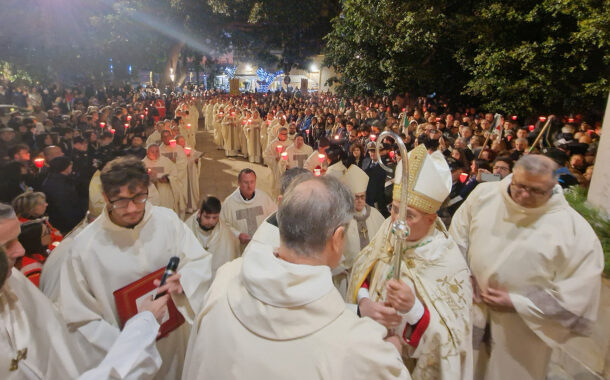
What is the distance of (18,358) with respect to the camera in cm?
189

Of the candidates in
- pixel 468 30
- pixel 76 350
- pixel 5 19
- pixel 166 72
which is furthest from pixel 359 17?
pixel 166 72

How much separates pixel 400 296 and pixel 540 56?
12926 mm

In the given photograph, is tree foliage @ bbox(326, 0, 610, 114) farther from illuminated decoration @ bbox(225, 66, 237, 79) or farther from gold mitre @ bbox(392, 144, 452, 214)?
illuminated decoration @ bbox(225, 66, 237, 79)

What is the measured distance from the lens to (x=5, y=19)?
1850 centimetres

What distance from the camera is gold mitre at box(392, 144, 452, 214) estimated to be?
2.62 meters

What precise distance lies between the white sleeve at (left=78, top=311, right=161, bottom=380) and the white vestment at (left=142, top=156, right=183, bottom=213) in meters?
5.86

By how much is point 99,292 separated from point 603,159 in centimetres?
456

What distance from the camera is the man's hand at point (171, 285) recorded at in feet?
8.22

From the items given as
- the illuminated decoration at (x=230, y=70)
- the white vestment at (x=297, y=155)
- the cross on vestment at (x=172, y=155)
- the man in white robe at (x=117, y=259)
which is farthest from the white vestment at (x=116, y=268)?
the illuminated decoration at (x=230, y=70)

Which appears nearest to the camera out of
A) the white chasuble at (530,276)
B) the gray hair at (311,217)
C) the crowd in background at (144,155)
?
the gray hair at (311,217)

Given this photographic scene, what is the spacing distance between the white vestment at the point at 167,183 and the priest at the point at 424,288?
5822 mm

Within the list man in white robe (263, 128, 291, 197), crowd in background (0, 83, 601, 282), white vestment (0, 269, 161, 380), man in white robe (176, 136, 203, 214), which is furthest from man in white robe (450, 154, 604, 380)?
man in white robe (176, 136, 203, 214)

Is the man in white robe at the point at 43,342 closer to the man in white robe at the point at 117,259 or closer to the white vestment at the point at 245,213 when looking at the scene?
the man in white robe at the point at 117,259

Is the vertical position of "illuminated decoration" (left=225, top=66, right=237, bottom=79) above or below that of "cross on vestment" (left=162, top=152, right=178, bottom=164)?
above
